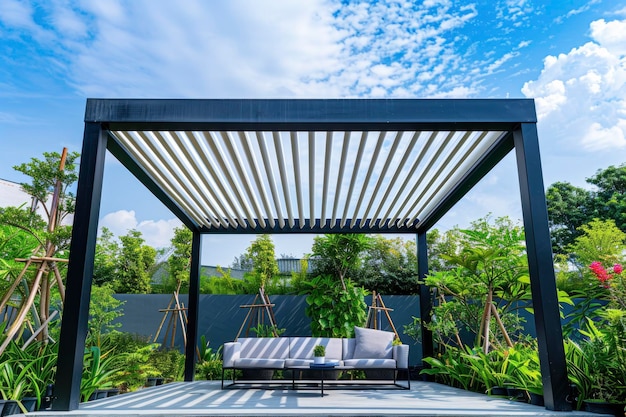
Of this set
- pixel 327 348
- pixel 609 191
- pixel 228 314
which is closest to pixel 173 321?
pixel 228 314

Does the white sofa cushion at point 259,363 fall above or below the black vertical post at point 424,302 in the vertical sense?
below

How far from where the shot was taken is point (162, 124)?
410 cm

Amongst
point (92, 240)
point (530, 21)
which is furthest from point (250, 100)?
point (530, 21)

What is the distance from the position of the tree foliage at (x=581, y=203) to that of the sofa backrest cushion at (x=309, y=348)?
44.6ft

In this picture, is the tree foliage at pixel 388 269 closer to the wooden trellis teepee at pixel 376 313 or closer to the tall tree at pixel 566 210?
the wooden trellis teepee at pixel 376 313

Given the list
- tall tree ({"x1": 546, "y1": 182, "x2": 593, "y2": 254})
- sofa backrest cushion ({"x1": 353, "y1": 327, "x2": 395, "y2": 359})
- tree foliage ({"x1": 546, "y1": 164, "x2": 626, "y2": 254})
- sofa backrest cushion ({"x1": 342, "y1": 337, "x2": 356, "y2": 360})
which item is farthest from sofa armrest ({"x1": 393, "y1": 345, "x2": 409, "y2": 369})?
tall tree ({"x1": 546, "y1": 182, "x2": 593, "y2": 254})

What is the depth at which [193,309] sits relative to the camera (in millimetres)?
8047

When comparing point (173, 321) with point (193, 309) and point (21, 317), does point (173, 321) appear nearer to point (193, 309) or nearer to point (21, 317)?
point (193, 309)

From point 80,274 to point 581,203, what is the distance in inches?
793

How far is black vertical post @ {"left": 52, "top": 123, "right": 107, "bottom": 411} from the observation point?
3512 mm

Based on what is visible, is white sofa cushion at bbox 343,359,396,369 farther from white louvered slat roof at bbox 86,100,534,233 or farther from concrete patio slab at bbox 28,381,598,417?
white louvered slat roof at bbox 86,100,534,233

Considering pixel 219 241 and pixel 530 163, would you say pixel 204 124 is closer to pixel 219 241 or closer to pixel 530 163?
pixel 530 163

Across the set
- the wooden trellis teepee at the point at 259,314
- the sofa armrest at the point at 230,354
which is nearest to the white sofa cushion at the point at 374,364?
the sofa armrest at the point at 230,354

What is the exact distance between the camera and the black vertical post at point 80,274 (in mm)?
3512
